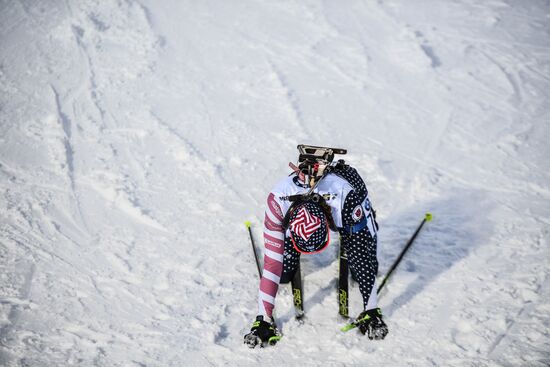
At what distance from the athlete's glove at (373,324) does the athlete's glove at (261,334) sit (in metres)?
0.78

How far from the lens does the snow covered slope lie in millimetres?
4480

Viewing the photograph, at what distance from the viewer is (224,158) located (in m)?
Answer: 7.55

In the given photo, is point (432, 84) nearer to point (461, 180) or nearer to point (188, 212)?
point (461, 180)

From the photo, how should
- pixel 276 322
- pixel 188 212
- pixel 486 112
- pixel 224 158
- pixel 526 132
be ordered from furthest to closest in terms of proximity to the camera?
pixel 486 112, pixel 526 132, pixel 224 158, pixel 188 212, pixel 276 322

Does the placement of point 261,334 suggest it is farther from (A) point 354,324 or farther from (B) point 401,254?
(B) point 401,254

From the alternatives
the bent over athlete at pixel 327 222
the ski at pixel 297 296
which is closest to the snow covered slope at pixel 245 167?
the ski at pixel 297 296

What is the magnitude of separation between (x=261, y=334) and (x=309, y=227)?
3.86ft

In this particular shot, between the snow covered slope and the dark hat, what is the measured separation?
43.2 inches

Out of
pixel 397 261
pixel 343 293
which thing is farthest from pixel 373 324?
pixel 397 261

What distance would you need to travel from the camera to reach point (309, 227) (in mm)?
3768

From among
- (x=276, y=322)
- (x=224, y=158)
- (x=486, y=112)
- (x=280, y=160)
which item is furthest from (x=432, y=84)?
(x=276, y=322)

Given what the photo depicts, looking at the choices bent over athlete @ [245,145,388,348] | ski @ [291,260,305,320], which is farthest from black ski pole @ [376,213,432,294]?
ski @ [291,260,305,320]

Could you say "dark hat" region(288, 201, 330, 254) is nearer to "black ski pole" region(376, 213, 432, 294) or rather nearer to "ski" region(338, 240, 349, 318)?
"ski" region(338, 240, 349, 318)

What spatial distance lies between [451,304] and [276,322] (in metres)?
1.79
